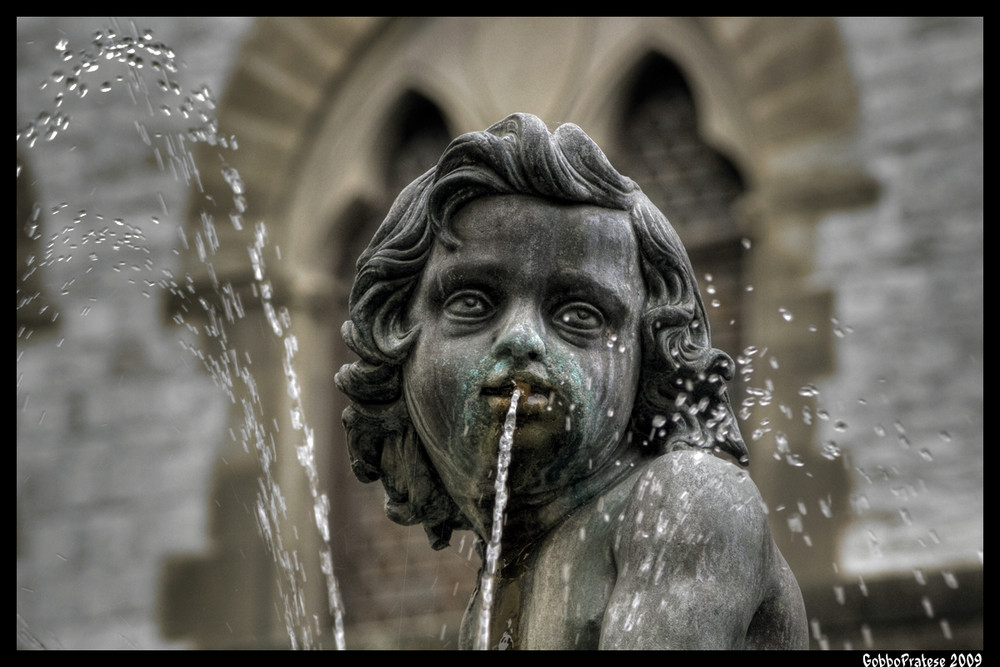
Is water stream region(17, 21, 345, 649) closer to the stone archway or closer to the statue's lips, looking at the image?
the stone archway

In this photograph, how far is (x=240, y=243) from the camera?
10.1 meters

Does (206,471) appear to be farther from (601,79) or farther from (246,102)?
(601,79)

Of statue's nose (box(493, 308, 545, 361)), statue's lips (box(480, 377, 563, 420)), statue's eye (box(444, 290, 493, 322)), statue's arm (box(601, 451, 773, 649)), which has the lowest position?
statue's arm (box(601, 451, 773, 649))

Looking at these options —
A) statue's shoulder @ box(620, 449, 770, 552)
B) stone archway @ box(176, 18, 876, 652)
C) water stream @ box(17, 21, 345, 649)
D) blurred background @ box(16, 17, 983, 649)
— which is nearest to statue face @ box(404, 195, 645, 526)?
statue's shoulder @ box(620, 449, 770, 552)

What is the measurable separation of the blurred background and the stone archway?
2 cm

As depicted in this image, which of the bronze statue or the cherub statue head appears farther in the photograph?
the cherub statue head

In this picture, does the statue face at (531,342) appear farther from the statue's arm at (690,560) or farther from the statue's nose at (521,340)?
the statue's arm at (690,560)

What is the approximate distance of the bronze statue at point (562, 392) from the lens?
2674 mm

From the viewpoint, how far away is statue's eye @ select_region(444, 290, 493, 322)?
2887 millimetres

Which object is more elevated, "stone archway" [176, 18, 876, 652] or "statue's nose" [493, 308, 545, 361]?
"stone archway" [176, 18, 876, 652]

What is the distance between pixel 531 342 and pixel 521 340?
0.02 meters

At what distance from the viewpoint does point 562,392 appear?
9.16 feet

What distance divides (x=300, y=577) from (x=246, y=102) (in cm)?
280

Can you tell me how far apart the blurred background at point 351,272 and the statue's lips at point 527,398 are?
18.4ft
